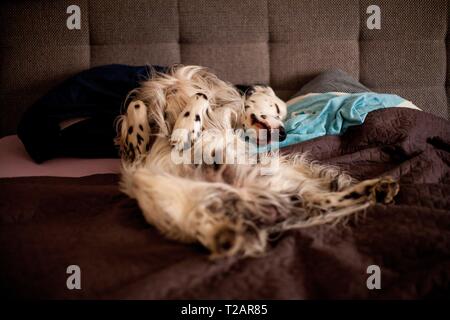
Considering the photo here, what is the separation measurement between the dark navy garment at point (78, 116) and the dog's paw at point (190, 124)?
0.35m

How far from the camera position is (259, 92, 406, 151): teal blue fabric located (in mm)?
1376

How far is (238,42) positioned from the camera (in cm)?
178

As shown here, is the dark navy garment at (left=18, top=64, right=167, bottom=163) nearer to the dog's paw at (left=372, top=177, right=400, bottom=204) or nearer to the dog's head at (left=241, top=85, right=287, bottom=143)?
the dog's head at (left=241, top=85, right=287, bottom=143)

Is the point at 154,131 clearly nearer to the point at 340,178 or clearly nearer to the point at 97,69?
the point at 97,69

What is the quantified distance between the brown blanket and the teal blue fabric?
1.43 feet

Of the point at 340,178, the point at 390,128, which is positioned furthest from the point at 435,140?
the point at 340,178

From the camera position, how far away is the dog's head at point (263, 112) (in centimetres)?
131

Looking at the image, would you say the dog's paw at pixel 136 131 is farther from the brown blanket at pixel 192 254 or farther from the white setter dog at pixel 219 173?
the brown blanket at pixel 192 254

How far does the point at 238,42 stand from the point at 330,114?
0.66 metres

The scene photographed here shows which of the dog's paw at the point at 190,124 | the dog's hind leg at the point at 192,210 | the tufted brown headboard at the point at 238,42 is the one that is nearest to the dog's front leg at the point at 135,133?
the dog's paw at the point at 190,124

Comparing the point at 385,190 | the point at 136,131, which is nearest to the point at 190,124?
the point at 136,131

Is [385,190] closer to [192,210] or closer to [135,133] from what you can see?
[192,210]

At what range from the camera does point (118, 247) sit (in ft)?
2.56

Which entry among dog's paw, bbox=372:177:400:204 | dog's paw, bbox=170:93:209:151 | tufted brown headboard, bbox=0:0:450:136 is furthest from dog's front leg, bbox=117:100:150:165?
dog's paw, bbox=372:177:400:204
